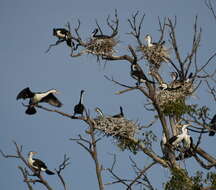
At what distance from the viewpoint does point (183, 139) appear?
19297 millimetres

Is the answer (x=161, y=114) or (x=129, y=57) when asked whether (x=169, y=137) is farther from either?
(x=129, y=57)

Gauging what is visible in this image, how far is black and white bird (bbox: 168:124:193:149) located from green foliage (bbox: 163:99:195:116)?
433 mm

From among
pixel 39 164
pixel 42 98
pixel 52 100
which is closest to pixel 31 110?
pixel 42 98

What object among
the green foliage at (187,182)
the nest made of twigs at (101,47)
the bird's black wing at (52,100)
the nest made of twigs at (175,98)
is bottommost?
the green foliage at (187,182)

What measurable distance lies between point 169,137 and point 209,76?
2117 mm

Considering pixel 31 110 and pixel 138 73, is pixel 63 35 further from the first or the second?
pixel 31 110

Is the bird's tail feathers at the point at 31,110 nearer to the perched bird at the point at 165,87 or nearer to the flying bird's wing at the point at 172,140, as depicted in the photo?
the flying bird's wing at the point at 172,140

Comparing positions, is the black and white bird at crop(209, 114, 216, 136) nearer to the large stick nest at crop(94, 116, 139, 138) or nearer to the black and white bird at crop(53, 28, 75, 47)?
the large stick nest at crop(94, 116, 139, 138)

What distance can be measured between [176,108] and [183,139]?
2.82 ft

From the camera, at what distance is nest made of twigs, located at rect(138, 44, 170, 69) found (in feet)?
69.5

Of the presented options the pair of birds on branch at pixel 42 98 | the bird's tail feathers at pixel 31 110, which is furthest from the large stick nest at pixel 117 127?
the bird's tail feathers at pixel 31 110

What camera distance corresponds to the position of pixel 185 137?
19.2 meters

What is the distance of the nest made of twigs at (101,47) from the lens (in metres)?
21.3

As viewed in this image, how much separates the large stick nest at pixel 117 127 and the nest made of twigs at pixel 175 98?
99cm
